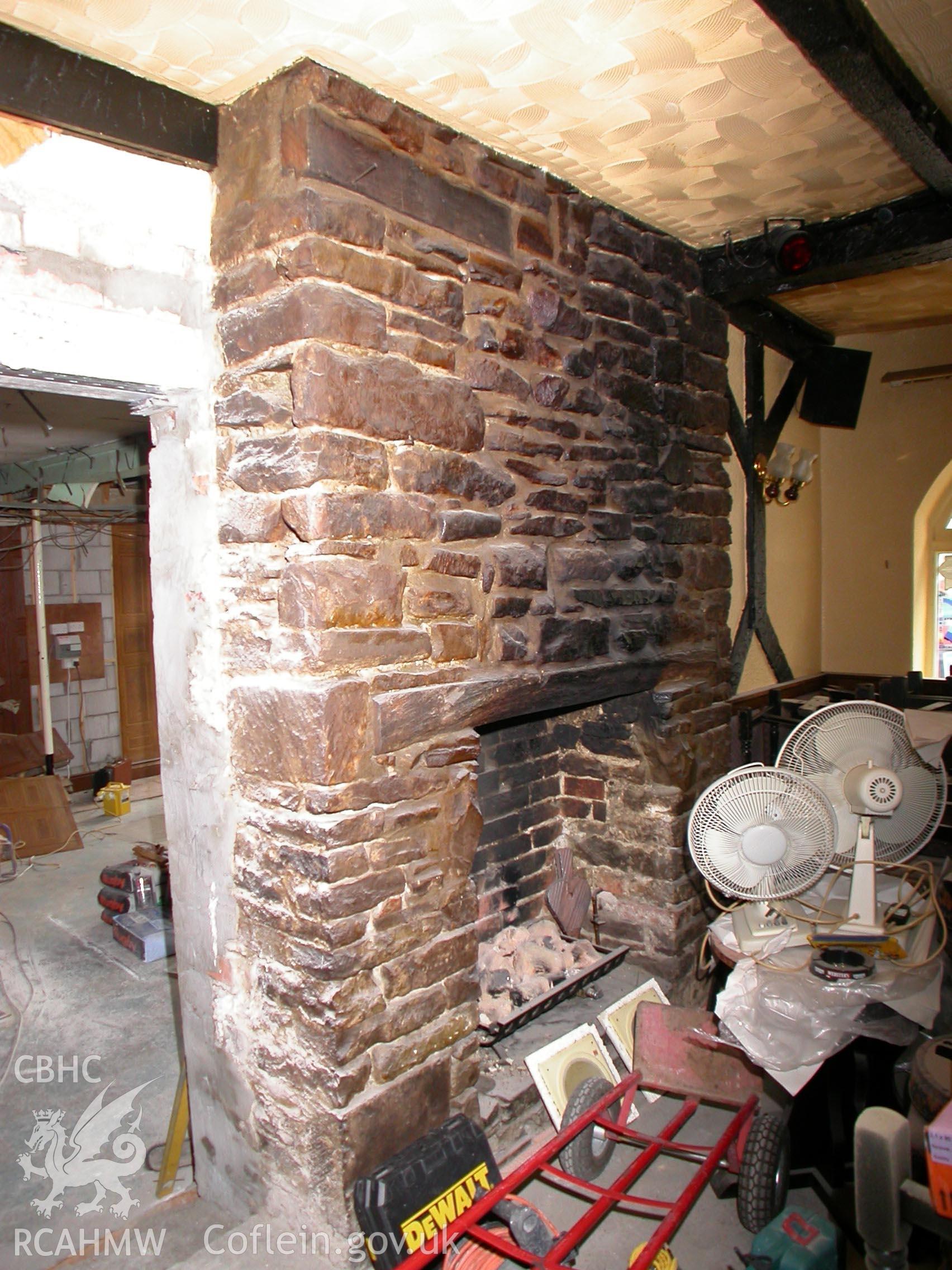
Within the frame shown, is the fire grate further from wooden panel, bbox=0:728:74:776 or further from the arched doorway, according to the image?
wooden panel, bbox=0:728:74:776

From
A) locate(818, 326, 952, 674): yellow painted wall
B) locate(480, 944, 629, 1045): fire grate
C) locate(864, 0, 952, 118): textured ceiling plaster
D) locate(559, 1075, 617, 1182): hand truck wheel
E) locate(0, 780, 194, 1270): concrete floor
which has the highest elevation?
locate(864, 0, 952, 118): textured ceiling plaster

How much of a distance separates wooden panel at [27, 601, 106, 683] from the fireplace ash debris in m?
5.88

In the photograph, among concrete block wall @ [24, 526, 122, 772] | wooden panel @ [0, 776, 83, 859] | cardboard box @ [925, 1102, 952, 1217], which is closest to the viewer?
cardboard box @ [925, 1102, 952, 1217]

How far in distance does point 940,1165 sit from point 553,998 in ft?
4.83

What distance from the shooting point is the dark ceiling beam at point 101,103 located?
5.64 ft

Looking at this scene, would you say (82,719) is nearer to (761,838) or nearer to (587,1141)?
(587,1141)

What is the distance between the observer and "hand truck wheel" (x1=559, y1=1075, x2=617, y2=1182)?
242cm

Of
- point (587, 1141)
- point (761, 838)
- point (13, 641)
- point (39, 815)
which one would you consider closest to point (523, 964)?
point (587, 1141)

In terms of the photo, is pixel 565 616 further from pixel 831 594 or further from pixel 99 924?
pixel 99 924

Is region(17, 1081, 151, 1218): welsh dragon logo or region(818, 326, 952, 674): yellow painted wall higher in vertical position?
region(818, 326, 952, 674): yellow painted wall

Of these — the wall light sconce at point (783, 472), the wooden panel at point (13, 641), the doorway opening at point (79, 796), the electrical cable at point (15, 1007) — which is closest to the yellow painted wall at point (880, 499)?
the wall light sconce at point (783, 472)

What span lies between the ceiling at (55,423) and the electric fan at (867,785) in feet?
11.2

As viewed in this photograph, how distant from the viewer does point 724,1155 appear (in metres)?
2.39

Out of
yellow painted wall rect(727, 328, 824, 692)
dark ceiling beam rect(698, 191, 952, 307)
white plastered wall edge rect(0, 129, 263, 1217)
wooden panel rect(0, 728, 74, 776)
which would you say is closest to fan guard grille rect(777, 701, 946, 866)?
yellow painted wall rect(727, 328, 824, 692)
